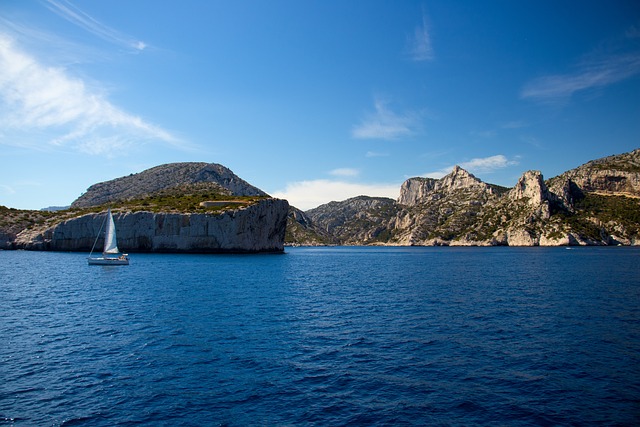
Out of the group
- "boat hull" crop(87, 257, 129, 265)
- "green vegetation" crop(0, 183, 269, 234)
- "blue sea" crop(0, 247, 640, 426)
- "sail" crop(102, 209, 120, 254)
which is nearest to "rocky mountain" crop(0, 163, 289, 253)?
"green vegetation" crop(0, 183, 269, 234)

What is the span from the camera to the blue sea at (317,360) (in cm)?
1439

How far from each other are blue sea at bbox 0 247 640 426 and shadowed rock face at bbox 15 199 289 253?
80.0m

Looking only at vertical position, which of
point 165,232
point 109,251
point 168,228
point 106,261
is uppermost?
point 168,228

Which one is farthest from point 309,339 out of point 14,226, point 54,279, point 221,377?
point 14,226

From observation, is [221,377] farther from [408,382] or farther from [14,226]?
[14,226]

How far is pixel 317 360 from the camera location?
796 inches

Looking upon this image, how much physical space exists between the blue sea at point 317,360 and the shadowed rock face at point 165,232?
80.0 meters

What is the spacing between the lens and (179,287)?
46500 millimetres

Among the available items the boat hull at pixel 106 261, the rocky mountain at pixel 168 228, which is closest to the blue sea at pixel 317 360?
the boat hull at pixel 106 261

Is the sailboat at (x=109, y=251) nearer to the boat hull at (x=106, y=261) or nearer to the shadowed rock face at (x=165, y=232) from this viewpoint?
the boat hull at (x=106, y=261)

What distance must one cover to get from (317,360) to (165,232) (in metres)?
110

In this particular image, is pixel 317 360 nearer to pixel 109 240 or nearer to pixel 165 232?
pixel 109 240

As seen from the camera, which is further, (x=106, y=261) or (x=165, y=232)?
(x=165, y=232)

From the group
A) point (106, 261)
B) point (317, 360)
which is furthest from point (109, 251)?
point (317, 360)
